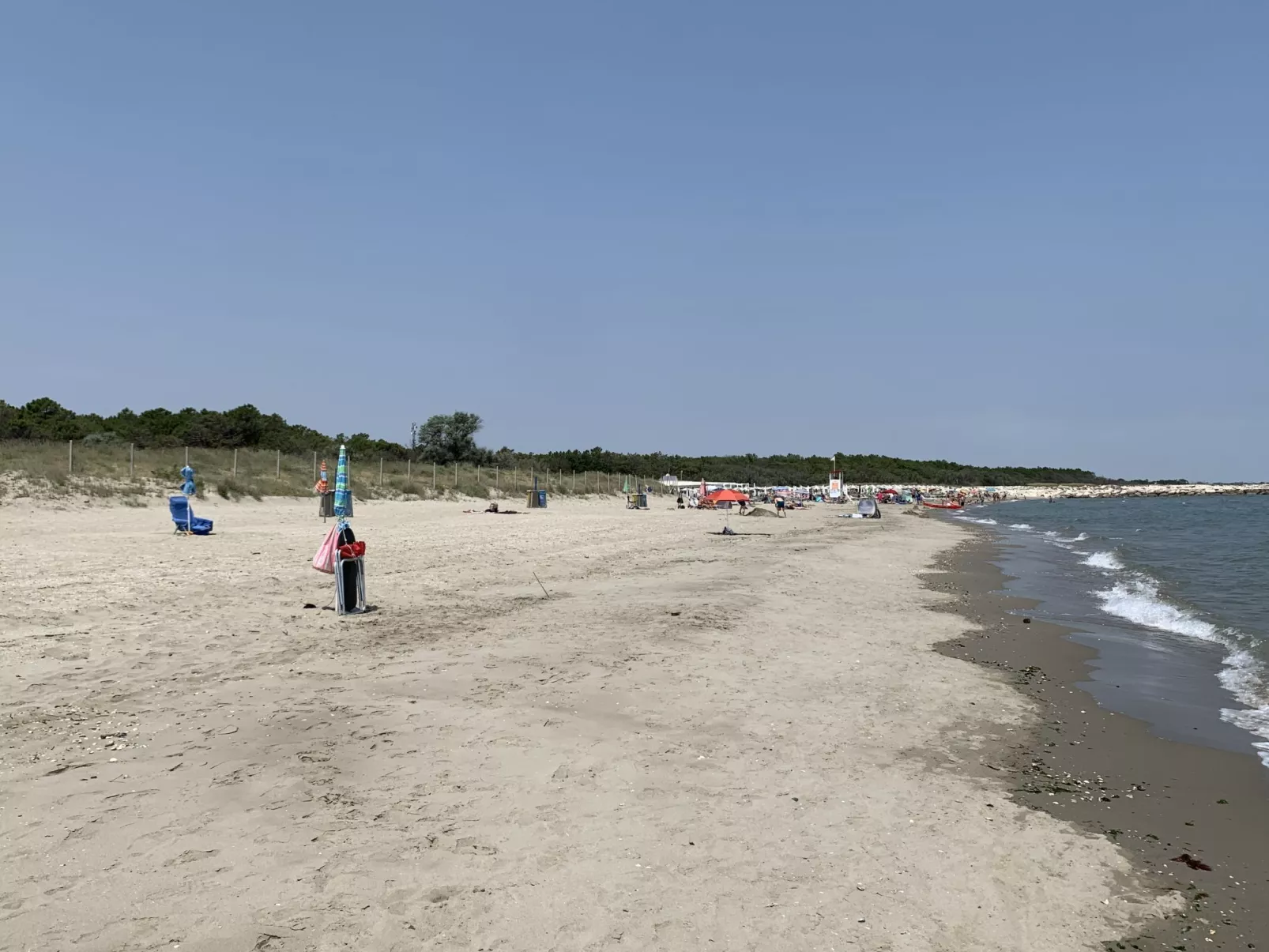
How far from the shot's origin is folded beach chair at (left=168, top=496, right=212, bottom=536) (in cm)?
1864

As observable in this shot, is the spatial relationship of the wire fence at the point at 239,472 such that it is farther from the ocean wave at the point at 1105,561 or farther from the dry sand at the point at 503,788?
the ocean wave at the point at 1105,561

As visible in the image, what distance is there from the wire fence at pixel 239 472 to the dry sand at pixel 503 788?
1930 centimetres

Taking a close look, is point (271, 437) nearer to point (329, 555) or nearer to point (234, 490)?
point (234, 490)

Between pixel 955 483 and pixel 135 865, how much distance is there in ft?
565

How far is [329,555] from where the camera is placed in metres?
10.7

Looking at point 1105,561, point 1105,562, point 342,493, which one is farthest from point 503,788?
point 1105,561

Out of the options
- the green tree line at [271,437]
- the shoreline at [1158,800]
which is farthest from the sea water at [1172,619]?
the green tree line at [271,437]

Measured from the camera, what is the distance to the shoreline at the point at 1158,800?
158 inches

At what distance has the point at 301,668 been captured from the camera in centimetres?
761

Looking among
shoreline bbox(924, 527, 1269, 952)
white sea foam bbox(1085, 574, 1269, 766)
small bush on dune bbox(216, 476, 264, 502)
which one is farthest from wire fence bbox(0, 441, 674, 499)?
white sea foam bbox(1085, 574, 1269, 766)

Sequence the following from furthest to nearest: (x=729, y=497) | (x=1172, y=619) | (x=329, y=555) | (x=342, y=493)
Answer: (x=729, y=497) → (x=1172, y=619) → (x=342, y=493) → (x=329, y=555)

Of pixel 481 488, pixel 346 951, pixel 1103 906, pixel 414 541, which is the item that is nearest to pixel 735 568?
pixel 414 541

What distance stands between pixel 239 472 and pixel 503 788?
34.1 metres

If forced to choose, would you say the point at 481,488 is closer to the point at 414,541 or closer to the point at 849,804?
the point at 414,541
